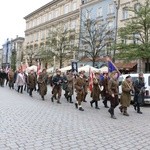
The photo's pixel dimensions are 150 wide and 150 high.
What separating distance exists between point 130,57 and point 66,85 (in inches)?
479

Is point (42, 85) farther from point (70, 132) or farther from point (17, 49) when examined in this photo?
→ point (17, 49)

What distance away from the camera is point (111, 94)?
12.3m

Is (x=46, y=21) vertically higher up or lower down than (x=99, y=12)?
higher up

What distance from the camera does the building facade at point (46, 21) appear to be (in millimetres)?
55734

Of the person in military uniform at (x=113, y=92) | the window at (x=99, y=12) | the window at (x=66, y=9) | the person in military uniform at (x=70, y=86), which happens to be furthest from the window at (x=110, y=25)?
the person in military uniform at (x=113, y=92)

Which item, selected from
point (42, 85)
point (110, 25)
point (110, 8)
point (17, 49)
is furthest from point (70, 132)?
point (17, 49)

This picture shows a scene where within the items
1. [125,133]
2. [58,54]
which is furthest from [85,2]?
[125,133]

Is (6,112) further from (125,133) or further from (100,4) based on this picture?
(100,4)

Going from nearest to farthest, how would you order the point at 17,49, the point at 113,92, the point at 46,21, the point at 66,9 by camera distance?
the point at 113,92
the point at 66,9
the point at 46,21
the point at 17,49

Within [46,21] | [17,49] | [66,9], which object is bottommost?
[17,49]

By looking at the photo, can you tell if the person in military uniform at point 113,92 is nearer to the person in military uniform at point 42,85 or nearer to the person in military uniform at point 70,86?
the person in military uniform at point 70,86

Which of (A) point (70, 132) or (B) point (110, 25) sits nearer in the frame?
(A) point (70, 132)

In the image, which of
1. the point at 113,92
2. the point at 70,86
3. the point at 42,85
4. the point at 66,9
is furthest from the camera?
the point at 66,9

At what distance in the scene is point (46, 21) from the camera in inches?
2584
